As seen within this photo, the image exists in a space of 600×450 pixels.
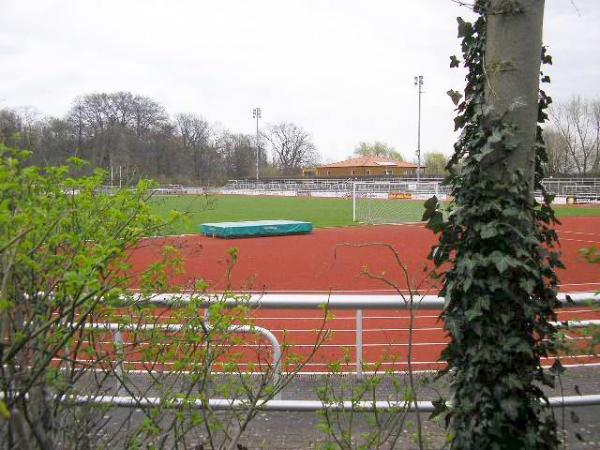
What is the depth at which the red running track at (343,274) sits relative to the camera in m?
6.84

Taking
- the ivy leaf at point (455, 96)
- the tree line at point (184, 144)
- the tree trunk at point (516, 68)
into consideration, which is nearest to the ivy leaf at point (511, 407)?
the tree trunk at point (516, 68)

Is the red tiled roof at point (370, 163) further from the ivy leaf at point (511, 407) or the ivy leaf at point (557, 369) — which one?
the ivy leaf at point (511, 407)

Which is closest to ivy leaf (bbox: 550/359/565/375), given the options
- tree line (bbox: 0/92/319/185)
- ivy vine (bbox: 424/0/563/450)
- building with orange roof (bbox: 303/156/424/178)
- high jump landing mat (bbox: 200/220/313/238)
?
ivy vine (bbox: 424/0/563/450)

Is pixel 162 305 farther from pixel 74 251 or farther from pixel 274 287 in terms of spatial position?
pixel 274 287

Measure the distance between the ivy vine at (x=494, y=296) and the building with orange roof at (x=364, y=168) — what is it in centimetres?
9962

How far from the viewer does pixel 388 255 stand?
17719mm

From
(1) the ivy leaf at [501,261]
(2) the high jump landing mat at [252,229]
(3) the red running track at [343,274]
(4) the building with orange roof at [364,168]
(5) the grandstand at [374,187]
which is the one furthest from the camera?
(4) the building with orange roof at [364,168]

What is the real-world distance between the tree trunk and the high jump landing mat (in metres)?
20.7

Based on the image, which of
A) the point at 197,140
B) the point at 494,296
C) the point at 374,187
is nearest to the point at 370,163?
the point at 197,140

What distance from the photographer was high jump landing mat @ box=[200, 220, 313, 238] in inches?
901

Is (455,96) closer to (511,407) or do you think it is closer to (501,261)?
(501,261)

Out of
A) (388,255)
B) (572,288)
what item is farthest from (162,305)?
(388,255)

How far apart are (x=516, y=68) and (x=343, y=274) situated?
12384mm

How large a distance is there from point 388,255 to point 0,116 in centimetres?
1457
